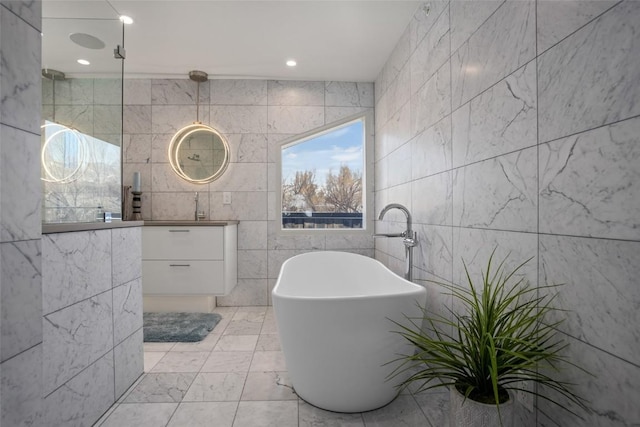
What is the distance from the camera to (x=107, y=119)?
1655 mm

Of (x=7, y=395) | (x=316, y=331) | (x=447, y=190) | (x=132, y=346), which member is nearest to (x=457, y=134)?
(x=447, y=190)

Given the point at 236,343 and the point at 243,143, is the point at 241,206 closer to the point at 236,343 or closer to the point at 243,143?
the point at 243,143

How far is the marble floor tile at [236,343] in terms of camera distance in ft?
7.41

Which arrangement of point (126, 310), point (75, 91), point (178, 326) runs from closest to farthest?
point (75, 91), point (126, 310), point (178, 326)

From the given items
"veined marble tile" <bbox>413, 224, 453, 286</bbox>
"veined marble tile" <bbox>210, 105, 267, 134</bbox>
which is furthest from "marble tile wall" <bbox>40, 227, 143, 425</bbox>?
"veined marble tile" <bbox>210, 105, 267, 134</bbox>

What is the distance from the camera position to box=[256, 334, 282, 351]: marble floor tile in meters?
2.26

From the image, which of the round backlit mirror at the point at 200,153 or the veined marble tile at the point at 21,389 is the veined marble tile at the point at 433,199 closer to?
the veined marble tile at the point at 21,389

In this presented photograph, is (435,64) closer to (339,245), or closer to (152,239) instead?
→ (339,245)

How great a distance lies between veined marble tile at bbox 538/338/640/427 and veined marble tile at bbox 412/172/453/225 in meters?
0.88

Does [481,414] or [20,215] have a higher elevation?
[20,215]

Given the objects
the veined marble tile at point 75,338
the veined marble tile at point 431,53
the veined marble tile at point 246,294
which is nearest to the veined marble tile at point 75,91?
the veined marble tile at point 75,338

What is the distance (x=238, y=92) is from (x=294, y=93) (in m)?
0.59

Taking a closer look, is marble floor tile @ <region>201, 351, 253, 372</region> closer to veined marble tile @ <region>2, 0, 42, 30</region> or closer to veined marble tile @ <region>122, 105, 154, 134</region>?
veined marble tile @ <region>2, 0, 42, 30</region>

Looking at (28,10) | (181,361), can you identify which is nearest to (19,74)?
(28,10)
